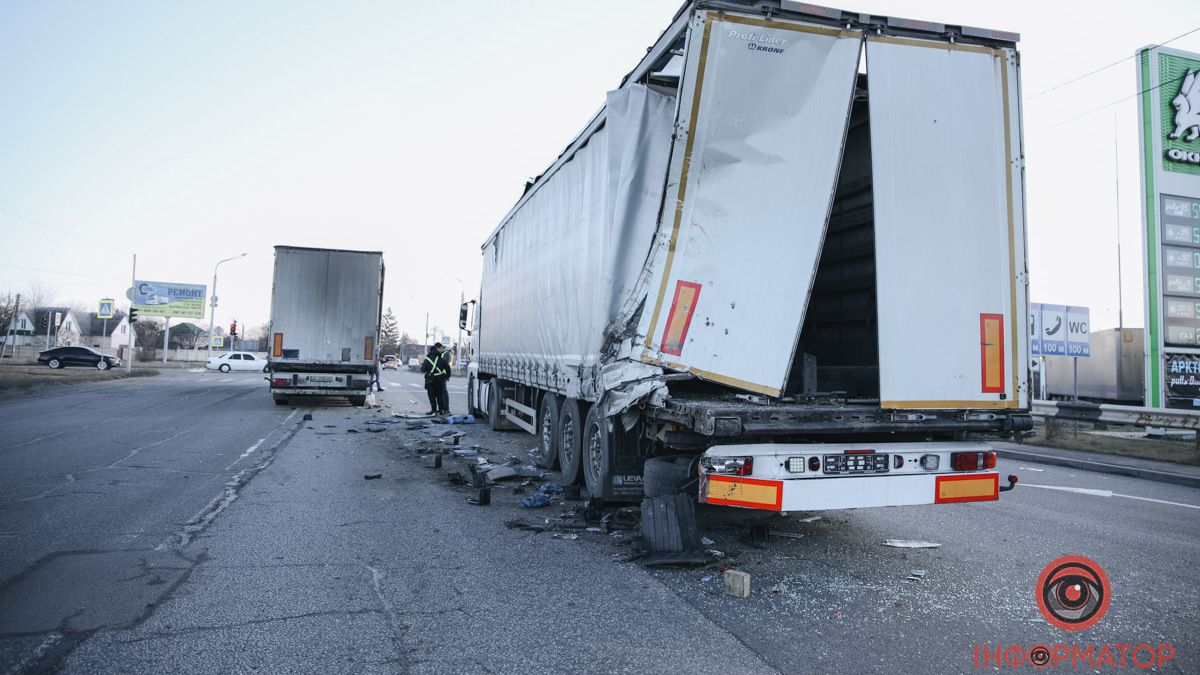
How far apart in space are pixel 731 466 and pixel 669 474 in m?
0.74

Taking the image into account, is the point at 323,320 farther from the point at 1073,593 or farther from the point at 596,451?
the point at 1073,593

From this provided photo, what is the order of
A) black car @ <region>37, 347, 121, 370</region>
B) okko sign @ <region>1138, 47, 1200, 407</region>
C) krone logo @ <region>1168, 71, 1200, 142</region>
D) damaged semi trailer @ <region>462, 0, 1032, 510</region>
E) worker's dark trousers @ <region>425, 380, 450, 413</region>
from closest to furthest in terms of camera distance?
damaged semi trailer @ <region>462, 0, 1032, 510</region>, okko sign @ <region>1138, 47, 1200, 407</region>, krone logo @ <region>1168, 71, 1200, 142</region>, worker's dark trousers @ <region>425, 380, 450, 413</region>, black car @ <region>37, 347, 121, 370</region>

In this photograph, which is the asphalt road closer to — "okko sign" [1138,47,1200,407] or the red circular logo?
the red circular logo

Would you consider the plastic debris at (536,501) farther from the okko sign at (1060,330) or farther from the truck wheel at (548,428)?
the okko sign at (1060,330)

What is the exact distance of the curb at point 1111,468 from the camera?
29.9 feet

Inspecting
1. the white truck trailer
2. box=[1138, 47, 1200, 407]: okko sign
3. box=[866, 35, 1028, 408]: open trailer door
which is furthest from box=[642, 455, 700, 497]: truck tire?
box=[1138, 47, 1200, 407]: okko sign

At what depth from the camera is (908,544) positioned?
5.46m

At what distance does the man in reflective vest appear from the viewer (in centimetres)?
1552

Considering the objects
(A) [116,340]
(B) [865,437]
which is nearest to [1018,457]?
(B) [865,437]

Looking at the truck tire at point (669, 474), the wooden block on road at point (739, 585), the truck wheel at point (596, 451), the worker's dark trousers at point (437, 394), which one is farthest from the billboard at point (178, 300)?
the wooden block on road at point (739, 585)

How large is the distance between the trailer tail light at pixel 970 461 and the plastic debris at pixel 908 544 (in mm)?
845

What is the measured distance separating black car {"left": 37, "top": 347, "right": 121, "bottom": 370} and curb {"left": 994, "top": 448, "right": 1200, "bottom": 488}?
144 ft

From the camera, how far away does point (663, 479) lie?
198 inches

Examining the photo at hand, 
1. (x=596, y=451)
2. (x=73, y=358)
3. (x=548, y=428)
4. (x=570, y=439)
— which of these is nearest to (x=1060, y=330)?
(x=548, y=428)
